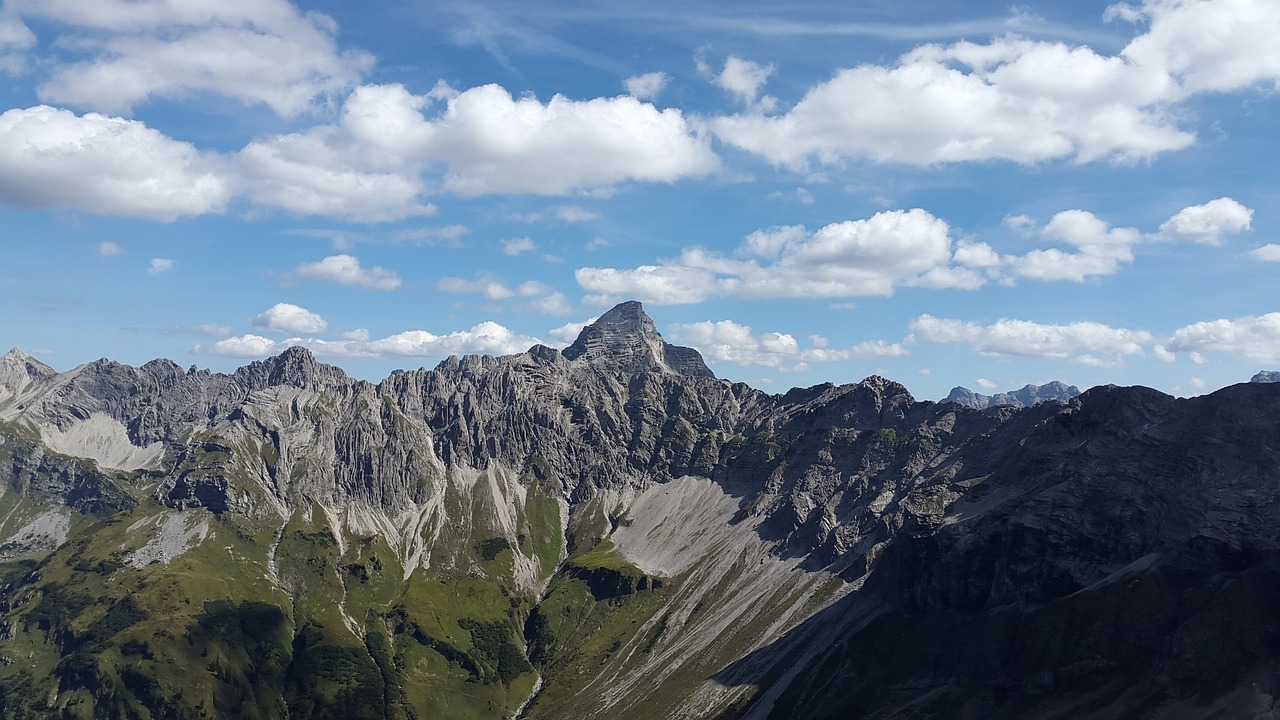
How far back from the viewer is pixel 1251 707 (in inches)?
7475

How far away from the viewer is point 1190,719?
A: 648ft

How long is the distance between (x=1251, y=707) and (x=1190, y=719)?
12.9m
